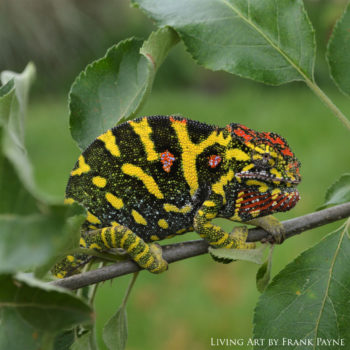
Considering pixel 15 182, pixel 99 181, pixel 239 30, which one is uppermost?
pixel 15 182

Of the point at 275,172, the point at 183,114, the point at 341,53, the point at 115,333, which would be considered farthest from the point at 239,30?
the point at 183,114

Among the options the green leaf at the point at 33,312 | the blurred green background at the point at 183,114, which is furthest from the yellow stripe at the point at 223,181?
the blurred green background at the point at 183,114

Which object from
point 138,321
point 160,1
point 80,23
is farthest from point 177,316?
point 80,23

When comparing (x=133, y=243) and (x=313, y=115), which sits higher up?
(x=133, y=243)

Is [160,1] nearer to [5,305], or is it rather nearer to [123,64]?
[123,64]

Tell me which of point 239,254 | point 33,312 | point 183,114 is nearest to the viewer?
point 33,312

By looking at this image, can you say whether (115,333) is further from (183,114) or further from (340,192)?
(183,114)

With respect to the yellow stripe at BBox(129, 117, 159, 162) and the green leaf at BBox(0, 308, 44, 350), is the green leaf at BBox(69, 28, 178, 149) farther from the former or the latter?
the green leaf at BBox(0, 308, 44, 350)
